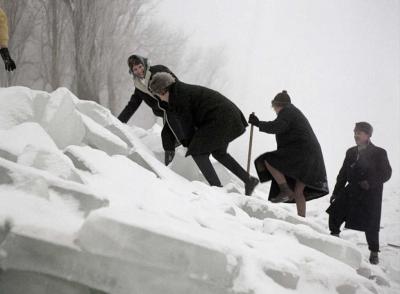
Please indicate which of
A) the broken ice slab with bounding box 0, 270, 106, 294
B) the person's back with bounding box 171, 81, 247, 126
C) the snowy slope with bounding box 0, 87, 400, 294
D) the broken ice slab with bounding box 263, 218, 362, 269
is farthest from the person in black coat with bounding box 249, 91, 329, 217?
the broken ice slab with bounding box 0, 270, 106, 294

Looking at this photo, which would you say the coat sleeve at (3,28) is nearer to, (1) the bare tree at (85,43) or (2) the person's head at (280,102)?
(2) the person's head at (280,102)

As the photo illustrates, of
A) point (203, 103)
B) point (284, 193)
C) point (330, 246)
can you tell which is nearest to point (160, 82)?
point (203, 103)

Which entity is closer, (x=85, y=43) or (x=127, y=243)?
(x=127, y=243)

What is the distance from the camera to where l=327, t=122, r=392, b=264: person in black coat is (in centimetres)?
363

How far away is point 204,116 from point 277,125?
67cm

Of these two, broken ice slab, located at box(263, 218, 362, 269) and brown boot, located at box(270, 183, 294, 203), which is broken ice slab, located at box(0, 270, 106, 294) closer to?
broken ice slab, located at box(263, 218, 362, 269)

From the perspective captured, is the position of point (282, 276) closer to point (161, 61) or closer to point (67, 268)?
point (67, 268)

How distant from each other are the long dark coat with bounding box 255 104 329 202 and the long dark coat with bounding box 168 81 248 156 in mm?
326

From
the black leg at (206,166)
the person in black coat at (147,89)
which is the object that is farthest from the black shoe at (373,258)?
the person in black coat at (147,89)

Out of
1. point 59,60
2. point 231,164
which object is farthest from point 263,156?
point 59,60

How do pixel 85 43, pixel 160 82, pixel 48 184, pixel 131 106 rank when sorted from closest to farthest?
pixel 48 184
pixel 160 82
pixel 131 106
pixel 85 43

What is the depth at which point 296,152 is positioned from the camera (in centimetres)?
336

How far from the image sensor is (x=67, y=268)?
126cm

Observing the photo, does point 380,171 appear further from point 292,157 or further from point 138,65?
point 138,65
